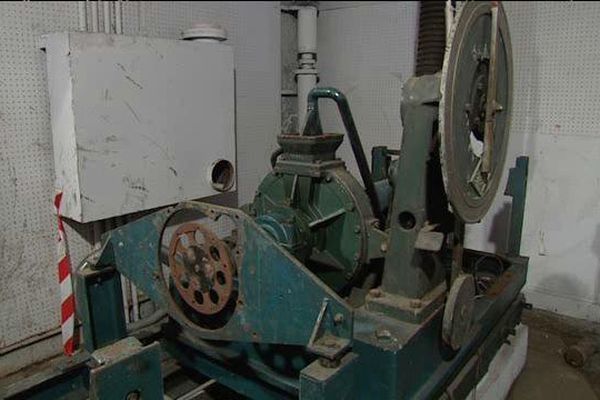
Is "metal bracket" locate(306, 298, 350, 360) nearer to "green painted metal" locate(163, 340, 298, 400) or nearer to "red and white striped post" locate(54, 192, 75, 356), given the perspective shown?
"green painted metal" locate(163, 340, 298, 400)

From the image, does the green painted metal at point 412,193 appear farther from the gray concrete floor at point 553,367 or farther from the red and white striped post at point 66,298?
the red and white striped post at point 66,298

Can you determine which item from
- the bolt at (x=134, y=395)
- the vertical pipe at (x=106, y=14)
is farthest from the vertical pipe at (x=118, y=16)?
the bolt at (x=134, y=395)

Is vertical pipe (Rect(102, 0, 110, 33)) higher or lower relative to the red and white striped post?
higher

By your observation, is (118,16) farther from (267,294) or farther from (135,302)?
(267,294)

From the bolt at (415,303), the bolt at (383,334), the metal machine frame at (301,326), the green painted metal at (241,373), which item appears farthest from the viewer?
the green painted metal at (241,373)

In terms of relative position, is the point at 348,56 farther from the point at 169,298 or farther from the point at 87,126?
the point at 169,298

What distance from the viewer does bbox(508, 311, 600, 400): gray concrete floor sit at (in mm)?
2164

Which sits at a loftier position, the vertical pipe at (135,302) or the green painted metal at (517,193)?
the green painted metal at (517,193)

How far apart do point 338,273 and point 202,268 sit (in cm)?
61

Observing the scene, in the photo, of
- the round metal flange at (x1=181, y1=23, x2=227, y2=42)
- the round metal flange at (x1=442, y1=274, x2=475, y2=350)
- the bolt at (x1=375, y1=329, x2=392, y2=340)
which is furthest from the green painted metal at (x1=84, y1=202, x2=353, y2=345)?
the round metal flange at (x1=181, y1=23, x2=227, y2=42)

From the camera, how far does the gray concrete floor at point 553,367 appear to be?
2164 millimetres

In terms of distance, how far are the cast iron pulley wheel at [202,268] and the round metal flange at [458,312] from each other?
2.14 ft

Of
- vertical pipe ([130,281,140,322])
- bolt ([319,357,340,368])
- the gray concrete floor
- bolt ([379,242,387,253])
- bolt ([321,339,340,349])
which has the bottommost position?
the gray concrete floor

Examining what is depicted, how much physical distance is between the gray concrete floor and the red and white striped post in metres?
2.02
